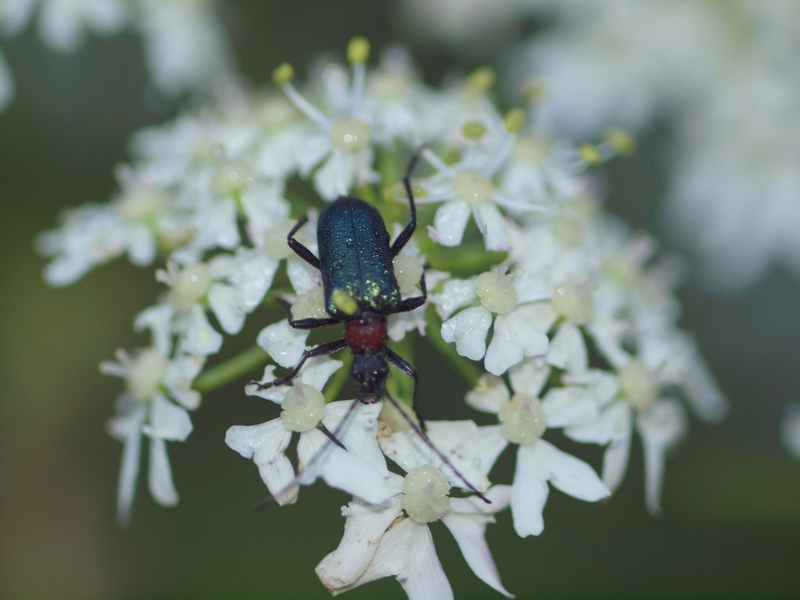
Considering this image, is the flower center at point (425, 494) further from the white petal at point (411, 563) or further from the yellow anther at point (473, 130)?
the yellow anther at point (473, 130)

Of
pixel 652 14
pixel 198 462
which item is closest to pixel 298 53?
pixel 652 14

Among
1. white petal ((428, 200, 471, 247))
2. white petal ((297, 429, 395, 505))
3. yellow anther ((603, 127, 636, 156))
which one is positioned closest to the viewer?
white petal ((297, 429, 395, 505))

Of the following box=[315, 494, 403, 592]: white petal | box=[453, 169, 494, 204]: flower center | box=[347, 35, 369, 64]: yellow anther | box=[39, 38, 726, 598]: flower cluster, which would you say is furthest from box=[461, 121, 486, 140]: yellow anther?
box=[315, 494, 403, 592]: white petal

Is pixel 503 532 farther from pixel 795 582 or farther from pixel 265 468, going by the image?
pixel 265 468

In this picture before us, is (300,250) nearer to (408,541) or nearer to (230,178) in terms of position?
(230,178)

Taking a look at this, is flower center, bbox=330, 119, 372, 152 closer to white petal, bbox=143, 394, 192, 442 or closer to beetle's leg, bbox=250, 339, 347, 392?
beetle's leg, bbox=250, 339, 347, 392

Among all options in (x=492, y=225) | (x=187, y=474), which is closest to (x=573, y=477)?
(x=492, y=225)

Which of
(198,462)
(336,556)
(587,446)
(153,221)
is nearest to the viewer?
(336,556)

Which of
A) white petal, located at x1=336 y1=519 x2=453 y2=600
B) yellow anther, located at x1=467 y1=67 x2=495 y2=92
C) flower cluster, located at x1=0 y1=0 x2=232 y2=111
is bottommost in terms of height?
white petal, located at x1=336 y1=519 x2=453 y2=600
